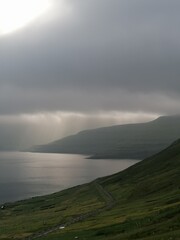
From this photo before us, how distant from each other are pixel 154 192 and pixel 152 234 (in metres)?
100

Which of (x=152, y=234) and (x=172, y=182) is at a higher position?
(x=172, y=182)

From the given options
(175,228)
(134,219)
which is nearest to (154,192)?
(134,219)

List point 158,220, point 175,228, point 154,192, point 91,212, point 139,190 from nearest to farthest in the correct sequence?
point 175,228, point 158,220, point 91,212, point 154,192, point 139,190

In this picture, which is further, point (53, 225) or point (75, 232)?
point (53, 225)

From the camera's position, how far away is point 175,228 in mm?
61875

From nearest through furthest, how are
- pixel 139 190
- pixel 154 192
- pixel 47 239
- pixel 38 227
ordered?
pixel 47 239 → pixel 38 227 → pixel 154 192 → pixel 139 190

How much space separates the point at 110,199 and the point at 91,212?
41740mm

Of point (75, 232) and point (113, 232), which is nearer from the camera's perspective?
point (113, 232)

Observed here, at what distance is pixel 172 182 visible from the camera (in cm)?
16638

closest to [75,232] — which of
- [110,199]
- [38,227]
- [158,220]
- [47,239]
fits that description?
[47,239]

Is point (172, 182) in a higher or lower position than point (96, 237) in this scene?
higher

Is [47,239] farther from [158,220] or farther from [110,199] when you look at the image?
[110,199]

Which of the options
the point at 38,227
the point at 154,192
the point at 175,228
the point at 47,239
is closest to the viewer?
the point at 175,228

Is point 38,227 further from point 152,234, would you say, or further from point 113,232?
point 152,234
